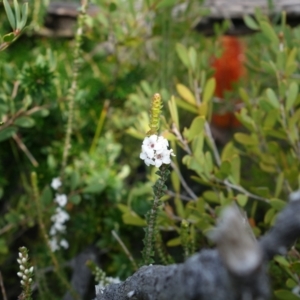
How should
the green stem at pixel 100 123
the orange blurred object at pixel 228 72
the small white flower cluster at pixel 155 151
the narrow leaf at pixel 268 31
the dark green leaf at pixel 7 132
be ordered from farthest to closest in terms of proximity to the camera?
the orange blurred object at pixel 228 72 → the green stem at pixel 100 123 → the narrow leaf at pixel 268 31 → the dark green leaf at pixel 7 132 → the small white flower cluster at pixel 155 151

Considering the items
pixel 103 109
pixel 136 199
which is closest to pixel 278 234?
pixel 136 199

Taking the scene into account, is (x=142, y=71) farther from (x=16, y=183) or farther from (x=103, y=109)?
(x=16, y=183)

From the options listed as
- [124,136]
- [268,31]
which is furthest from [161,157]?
[124,136]

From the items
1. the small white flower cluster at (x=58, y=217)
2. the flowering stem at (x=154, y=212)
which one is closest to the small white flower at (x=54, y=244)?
the small white flower cluster at (x=58, y=217)

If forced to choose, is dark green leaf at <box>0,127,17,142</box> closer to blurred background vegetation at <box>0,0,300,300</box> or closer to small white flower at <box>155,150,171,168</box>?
blurred background vegetation at <box>0,0,300,300</box>

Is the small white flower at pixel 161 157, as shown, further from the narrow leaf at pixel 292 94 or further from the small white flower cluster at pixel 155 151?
the narrow leaf at pixel 292 94

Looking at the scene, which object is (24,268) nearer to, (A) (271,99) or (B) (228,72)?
(A) (271,99)

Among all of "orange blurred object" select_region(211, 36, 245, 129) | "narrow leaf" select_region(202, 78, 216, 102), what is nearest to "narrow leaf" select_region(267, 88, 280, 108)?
"narrow leaf" select_region(202, 78, 216, 102)
